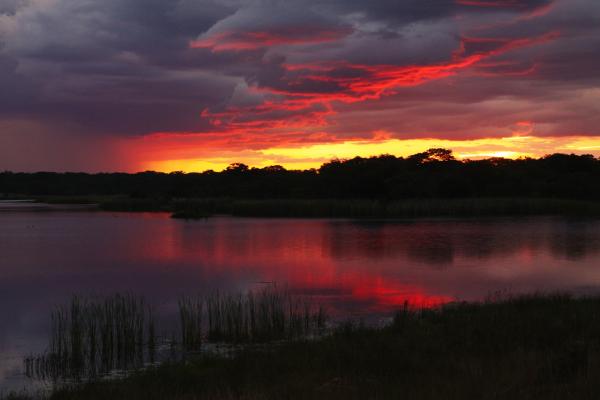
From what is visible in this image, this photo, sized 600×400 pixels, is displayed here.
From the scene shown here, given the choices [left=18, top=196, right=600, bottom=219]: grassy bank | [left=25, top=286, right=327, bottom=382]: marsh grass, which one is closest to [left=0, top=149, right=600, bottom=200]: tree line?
[left=18, top=196, right=600, bottom=219]: grassy bank

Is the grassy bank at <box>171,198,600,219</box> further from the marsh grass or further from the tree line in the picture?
the marsh grass

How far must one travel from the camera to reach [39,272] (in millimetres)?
29453

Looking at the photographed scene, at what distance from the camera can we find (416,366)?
34.2ft

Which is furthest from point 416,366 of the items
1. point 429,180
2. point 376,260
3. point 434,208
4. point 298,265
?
point 429,180

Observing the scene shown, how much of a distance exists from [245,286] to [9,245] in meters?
25.4

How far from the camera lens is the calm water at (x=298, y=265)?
21000mm

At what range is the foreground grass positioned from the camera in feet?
27.8

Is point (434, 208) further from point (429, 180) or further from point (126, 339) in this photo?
point (126, 339)

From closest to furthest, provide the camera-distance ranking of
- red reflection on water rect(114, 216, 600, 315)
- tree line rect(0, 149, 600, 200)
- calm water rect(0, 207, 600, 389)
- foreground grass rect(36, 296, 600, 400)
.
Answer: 1. foreground grass rect(36, 296, 600, 400)
2. calm water rect(0, 207, 600, 389)
3. red reflection on water rect(114, 216, 600, 315)
4. tree line rect(0, 149, 600, 200)

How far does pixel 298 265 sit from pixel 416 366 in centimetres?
2094

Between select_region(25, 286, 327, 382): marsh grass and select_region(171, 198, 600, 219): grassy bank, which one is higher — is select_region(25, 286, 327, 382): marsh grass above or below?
below

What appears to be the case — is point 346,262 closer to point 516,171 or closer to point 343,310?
point 343,310

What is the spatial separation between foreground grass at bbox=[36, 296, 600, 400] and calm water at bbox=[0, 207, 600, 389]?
3.84 m

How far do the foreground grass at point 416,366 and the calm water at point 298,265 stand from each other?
12.6 ft
